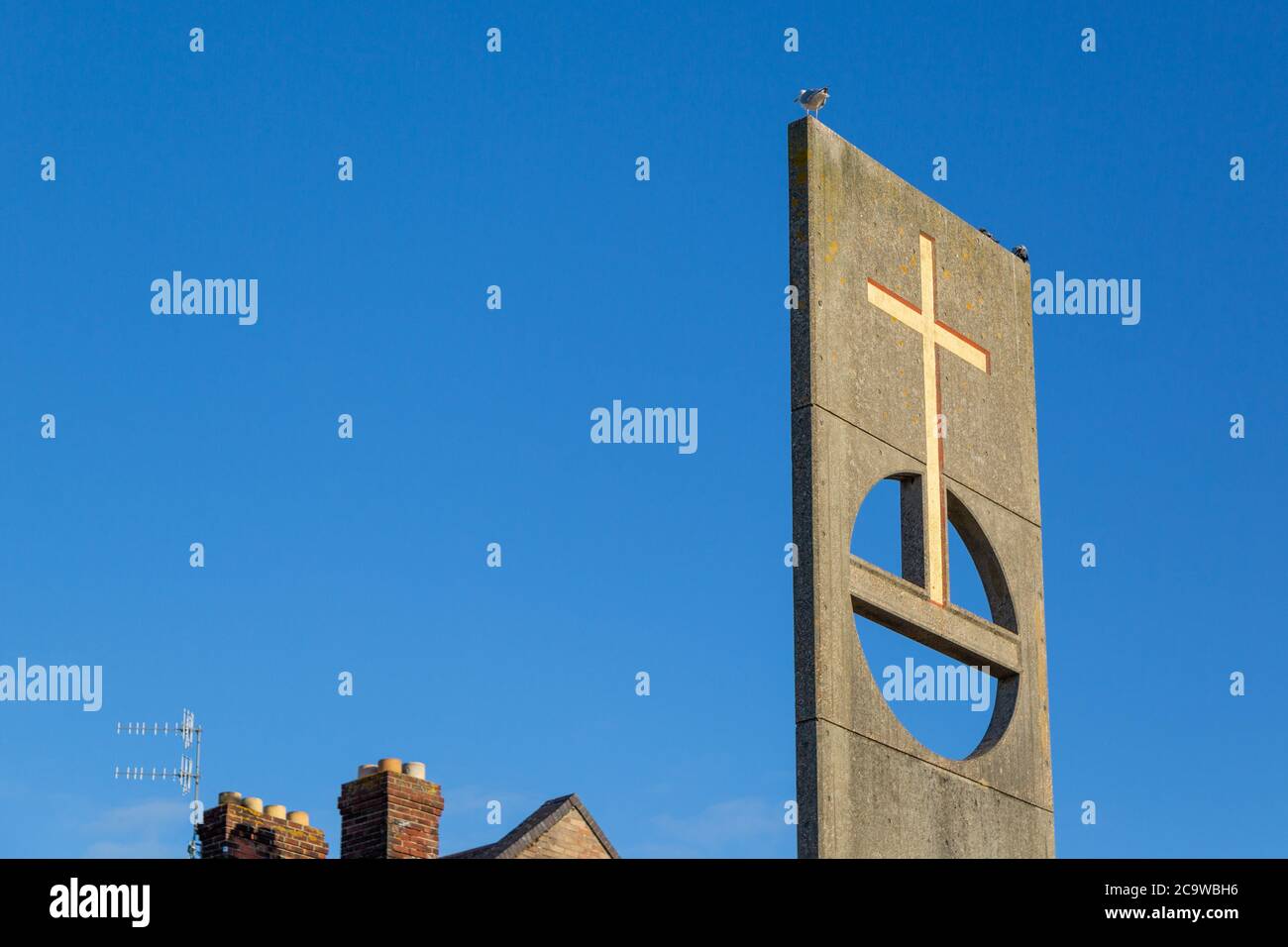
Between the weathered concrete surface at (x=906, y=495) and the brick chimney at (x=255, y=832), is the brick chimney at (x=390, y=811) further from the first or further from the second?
the weathered concrete surface at (x=906, y=495)

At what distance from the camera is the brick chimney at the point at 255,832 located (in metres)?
21.5

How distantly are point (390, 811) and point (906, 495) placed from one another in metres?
8.23

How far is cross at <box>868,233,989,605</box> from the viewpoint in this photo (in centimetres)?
1400

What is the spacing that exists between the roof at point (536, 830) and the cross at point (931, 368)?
784 centimetres

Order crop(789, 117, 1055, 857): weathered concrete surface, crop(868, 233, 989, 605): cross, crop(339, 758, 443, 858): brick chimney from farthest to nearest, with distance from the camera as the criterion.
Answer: crop(339, 758, 443, 858): brick chimney
crop(868, 233, 989, 605): cross
crop(789, 117, 1055, 857): weathered concrete surface

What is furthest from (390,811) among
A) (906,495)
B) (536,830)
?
(906,495)

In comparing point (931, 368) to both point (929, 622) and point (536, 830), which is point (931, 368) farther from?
point (536, 830)

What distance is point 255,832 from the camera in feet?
70.5

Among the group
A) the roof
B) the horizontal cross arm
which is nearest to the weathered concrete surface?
the horizontal cross arm

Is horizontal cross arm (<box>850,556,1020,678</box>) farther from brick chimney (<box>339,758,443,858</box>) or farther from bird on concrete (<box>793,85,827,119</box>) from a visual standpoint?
brick chimney (<box>339,758,443,858</box>)

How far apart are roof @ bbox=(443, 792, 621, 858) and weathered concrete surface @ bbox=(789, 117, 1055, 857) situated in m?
7.49

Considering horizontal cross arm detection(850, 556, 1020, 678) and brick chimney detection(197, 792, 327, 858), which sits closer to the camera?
horizontal cross arm detection(850, 556, 1020, 678)

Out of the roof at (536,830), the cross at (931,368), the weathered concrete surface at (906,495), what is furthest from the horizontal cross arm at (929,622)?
the roof at (536,830)
